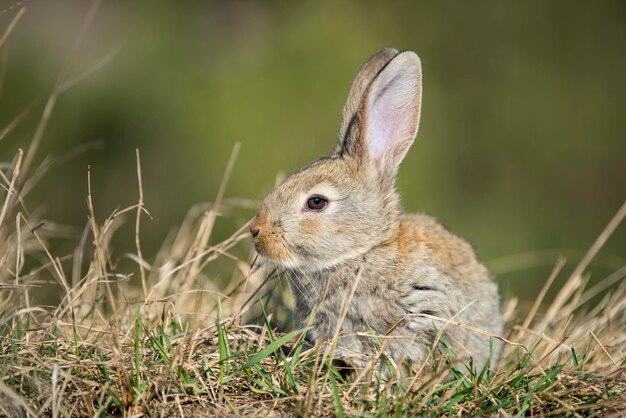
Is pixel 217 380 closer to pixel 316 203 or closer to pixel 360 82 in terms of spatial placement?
pixel 316 203

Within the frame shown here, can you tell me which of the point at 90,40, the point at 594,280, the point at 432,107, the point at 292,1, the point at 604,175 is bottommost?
the point at 594,280

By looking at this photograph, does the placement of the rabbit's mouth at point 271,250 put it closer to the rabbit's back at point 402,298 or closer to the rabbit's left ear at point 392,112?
the rabbit's back at point 402,298

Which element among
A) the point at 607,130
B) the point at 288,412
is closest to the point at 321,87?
the point at 607,130

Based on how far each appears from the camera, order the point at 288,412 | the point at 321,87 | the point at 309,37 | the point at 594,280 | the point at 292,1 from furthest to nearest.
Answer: the point at 292,1 < the point at 309,37 < the point at 321,87 < the point at 594,280 < the point at 288,412

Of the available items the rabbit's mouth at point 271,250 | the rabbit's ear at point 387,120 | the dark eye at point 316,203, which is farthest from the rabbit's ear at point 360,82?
the rabbit's mouth at point 271,250

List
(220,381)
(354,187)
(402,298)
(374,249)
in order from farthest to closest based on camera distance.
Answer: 1. (354,187)
2. (374,249)
3. (402,298)
4. (220,381)

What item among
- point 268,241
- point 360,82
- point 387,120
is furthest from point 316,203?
point 360,82

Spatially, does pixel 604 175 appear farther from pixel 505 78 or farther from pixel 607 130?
pixel 505 78
